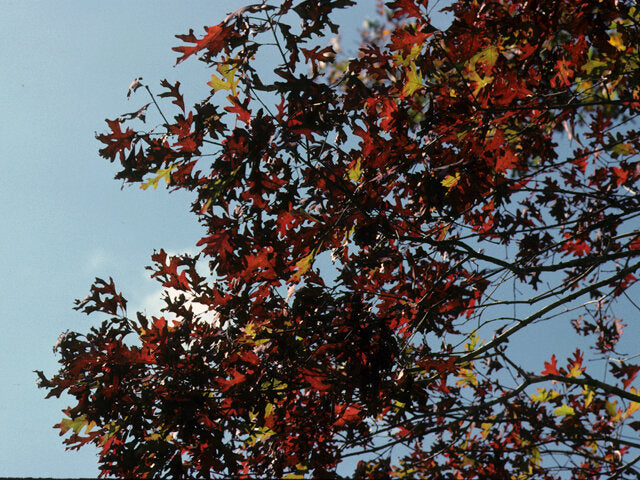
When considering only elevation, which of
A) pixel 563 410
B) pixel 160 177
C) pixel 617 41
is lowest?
pixel 563 410

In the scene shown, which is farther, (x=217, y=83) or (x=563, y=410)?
(x=563, y=410)

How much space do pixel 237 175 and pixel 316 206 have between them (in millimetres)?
670

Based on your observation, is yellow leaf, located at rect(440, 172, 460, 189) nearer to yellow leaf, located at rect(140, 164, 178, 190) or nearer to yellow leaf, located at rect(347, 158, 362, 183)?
yellow leaf, located at rect(347, 158, 362, 183)

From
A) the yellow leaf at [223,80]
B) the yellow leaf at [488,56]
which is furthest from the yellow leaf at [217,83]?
the yellow leaf at [488,56]

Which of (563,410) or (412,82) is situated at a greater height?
(412,82)

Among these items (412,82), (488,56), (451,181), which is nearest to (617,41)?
(488,56)

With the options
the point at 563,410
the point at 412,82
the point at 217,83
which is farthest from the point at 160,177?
the point at 563,410

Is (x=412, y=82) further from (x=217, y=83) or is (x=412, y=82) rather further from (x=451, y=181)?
(x=217, y=83)

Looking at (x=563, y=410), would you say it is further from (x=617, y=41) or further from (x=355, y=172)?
(x=617, y=41)

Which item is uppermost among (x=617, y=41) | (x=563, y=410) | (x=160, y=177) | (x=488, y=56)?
(x=617, y=41)

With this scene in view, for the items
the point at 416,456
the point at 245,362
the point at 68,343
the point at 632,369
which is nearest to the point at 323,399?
the point at 245,362

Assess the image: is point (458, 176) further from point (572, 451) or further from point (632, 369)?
point (632, 369)

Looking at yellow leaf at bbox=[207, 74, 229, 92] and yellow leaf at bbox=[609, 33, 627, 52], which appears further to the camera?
yellow leaf at bbox=[609, 33, 627, 52]

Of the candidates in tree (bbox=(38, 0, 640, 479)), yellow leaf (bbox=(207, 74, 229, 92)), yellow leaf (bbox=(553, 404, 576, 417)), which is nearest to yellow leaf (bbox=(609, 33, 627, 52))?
tree (bbox=(38, 0, 640, 479))
